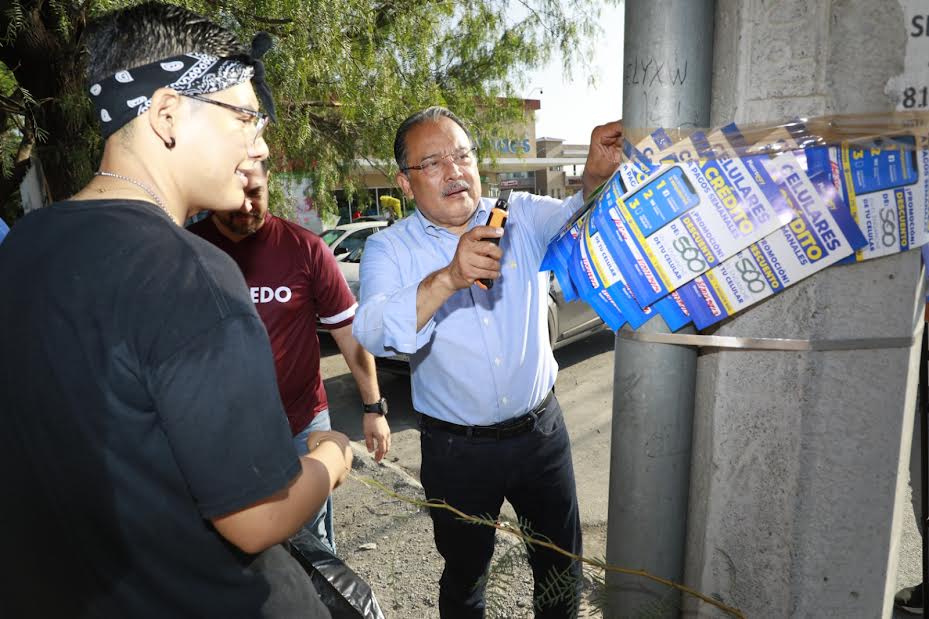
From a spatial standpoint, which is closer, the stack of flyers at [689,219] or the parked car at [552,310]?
the stack of flyers at [689,219]

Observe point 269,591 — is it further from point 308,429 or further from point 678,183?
point 308,429

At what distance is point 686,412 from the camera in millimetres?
1241

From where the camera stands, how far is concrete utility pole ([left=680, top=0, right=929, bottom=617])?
1.03m

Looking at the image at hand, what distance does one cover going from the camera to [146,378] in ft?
3.22

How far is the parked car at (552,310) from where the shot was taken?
619cm

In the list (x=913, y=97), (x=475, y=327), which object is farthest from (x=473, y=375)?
(x=913, y=97)

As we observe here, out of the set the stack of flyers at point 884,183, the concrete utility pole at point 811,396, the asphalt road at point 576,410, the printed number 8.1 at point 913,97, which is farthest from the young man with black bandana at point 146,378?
the asphalt road at point 576,410

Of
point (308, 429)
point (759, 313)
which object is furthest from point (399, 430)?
point (759, 313)

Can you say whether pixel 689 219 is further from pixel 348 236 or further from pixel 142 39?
pixel 348 236

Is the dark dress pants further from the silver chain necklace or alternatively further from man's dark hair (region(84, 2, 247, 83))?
man's dark hair (region(84, 2, 247, 83))

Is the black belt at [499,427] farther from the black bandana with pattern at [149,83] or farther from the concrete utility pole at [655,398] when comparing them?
the black bandana with pattern at [149,83]

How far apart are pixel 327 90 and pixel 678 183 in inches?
221

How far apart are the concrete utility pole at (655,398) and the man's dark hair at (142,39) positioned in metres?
0.82

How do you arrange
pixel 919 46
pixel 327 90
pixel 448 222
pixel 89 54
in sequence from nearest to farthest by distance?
pixel 919 46 → pixel 89 54 → pixel 448 222 → pixel 327 90
